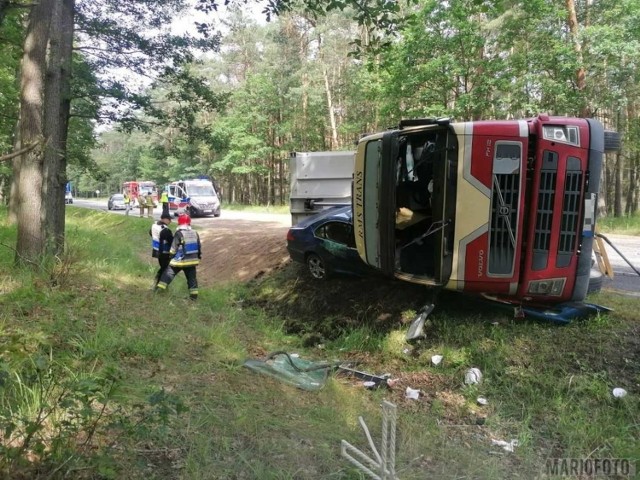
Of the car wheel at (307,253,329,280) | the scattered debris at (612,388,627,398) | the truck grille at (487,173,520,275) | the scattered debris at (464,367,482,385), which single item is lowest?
the scattered debris at (464,367,482,385)

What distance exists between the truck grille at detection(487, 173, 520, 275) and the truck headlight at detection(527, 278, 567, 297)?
353mm

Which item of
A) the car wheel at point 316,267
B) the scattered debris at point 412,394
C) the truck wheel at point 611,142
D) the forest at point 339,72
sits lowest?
the scattered debris at point 412,394

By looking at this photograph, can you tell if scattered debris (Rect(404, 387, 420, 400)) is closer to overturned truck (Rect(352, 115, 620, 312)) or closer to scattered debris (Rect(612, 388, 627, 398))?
overturned truck (Rect(352, 115, 620, 312))

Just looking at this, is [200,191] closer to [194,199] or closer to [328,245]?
[194,199]

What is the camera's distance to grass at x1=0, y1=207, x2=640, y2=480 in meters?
2.82

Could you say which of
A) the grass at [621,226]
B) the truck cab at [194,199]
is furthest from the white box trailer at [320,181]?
the truck cab at [194,199]

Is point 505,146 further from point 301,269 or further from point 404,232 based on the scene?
point 301,269

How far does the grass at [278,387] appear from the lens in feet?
9.25

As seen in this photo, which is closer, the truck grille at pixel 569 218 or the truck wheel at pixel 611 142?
the truck grille at pixel 569 218

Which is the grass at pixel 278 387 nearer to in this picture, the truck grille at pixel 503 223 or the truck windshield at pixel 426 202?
the truck windshield at pixel 426 202

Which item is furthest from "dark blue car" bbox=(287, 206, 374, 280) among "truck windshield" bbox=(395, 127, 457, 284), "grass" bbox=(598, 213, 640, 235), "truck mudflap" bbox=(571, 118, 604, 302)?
"grass" bbox=(598, 213, 640, 235)

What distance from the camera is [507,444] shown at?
414 cm

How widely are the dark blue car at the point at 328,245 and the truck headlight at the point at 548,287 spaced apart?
2.96 meters

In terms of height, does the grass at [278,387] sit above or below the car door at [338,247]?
below
